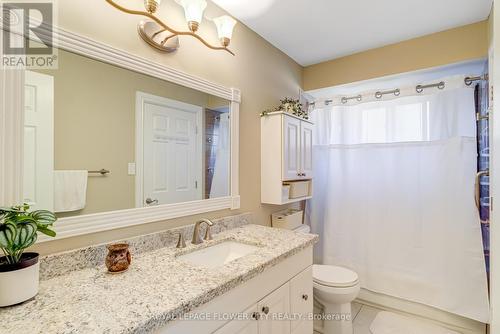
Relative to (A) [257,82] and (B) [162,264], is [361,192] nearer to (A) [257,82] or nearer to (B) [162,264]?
(A) [257,82]

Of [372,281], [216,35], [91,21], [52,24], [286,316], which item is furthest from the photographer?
[372,281]

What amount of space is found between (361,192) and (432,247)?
70 cm

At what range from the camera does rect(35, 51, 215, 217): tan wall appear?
3.38 feet

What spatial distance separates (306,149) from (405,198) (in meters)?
0.97

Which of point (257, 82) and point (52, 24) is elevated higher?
point (257, 82)

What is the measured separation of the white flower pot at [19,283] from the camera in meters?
0.75

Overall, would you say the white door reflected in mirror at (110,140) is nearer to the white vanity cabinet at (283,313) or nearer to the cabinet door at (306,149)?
the white vanity cabinet at (283,313)

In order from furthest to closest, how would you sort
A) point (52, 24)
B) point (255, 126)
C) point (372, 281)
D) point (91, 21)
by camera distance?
point (372, 281) → point (255, 126) → point (91, 21) → point (52, 24)

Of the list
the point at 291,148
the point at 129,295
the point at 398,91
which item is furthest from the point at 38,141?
the point at 398,91

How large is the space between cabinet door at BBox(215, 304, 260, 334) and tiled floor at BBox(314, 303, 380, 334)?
48.9 inches

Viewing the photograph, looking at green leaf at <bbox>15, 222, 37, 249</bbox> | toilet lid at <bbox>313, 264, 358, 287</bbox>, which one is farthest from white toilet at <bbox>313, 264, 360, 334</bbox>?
green leaf at <bbox>15, 222, 37, 249</bbox>

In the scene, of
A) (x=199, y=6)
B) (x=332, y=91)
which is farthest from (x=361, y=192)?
(x=199, y=6)

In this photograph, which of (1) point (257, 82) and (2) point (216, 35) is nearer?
(2) point (216, 35)

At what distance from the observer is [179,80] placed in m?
1.44
